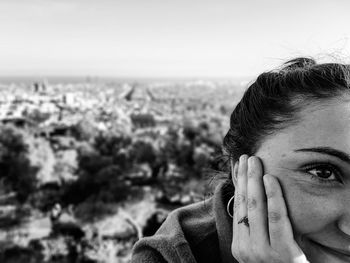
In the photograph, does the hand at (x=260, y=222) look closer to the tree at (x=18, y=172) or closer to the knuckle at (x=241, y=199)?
the knuckle at (x=241, y=199)

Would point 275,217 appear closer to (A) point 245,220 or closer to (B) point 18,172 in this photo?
(A) point 245,220

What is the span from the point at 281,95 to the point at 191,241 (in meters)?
0.51

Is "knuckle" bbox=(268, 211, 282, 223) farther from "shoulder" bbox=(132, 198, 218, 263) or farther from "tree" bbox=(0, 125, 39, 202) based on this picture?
"tree" bbox=(0, 125, 39, 202)

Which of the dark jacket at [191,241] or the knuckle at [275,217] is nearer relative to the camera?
the knuckle at [275,217]

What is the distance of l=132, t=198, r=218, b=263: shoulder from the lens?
999 mm

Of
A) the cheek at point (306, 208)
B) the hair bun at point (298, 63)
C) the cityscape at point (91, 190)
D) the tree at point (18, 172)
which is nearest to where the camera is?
the cheek at point (306, 208)

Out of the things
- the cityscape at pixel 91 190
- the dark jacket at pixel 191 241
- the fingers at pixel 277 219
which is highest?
the fingers at pixel 277 219

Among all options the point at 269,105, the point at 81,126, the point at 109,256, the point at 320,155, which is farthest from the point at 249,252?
the point at 81,126

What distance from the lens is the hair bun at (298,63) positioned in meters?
1.09

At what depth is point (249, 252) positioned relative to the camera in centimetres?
91

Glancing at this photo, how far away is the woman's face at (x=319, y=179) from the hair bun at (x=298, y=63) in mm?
220

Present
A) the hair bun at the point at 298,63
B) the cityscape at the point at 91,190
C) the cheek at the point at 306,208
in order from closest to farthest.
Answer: the cheek at the point at 306,208 < the hair bun at the point at 298,63 < the cityscape at the point at 91,190

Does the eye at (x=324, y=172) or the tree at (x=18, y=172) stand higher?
the eye at (x=324, y=172)

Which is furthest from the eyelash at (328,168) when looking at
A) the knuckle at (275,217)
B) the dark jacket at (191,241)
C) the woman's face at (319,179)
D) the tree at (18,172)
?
the tree at (18,172)
